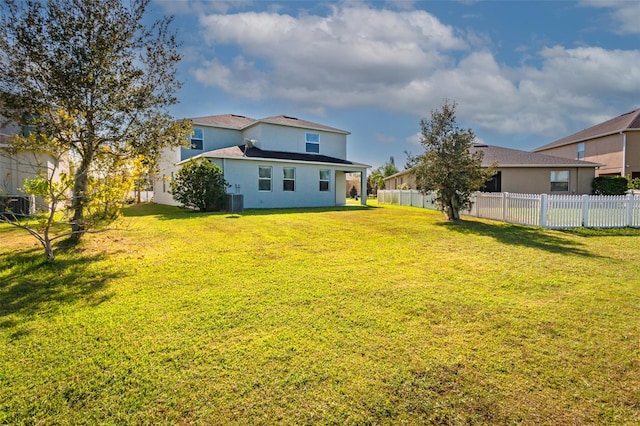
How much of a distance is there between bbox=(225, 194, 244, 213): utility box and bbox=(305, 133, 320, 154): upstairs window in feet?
27.8

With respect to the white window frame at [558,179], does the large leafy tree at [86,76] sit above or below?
above

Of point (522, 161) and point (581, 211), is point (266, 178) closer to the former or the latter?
point (581, 211)

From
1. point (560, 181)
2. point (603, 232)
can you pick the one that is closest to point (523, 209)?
point (603, 232)

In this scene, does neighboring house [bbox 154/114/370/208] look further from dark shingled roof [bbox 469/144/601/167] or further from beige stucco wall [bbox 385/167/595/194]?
dark shingled roof [bbox 469/144/601/167]

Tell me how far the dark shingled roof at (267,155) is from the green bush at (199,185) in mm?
2200

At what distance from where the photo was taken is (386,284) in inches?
210

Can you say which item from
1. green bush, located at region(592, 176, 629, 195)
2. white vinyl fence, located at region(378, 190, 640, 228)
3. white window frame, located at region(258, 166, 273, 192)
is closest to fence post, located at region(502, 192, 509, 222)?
white vinyl fence, located at region(378, 190, 640, 228)

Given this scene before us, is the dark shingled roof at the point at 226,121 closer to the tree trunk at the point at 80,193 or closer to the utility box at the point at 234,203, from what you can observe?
the utility box at the point at 234,203

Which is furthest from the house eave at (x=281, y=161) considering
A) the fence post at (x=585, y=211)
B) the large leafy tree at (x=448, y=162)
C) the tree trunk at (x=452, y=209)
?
the fence post at (x=585, y=211)

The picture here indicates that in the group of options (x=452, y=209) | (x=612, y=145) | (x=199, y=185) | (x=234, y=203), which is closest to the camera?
(x=452, y=209)

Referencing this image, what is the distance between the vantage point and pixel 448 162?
1241 cm

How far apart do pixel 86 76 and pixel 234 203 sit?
31.5 ft

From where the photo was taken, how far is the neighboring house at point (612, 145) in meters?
25.8

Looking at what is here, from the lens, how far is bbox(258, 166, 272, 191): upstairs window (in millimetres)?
19266
